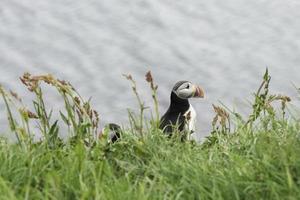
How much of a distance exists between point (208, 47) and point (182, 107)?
11.7ft

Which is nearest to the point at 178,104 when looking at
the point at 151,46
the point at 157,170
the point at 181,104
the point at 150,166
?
the point at 181,104

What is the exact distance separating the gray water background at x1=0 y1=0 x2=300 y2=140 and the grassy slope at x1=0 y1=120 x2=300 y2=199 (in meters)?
3.54

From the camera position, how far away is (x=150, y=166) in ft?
15.2

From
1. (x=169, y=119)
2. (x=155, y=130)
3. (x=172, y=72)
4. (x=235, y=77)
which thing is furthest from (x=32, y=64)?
(x=155, y=130)

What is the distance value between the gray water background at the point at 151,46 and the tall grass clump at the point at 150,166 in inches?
135

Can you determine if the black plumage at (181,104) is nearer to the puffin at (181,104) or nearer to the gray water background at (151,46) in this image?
the puffin at (181,104)

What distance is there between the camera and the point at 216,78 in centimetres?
1025

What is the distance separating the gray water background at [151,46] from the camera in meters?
9.79

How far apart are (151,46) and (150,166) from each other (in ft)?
22.2

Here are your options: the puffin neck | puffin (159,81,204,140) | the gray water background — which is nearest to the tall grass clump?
puffin (159,81,204,140)

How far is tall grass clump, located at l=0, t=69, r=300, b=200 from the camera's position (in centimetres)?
407

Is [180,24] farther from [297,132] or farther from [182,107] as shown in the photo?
[297,132]

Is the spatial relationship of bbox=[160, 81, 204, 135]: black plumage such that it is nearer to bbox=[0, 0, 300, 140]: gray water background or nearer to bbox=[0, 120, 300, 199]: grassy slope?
bbox=[0, 0, 300, 140]: gray water background

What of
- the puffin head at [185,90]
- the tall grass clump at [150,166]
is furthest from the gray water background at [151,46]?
the tall grass clump at [150,166]
